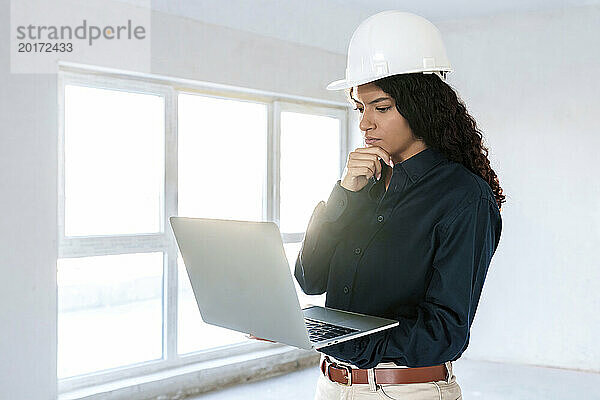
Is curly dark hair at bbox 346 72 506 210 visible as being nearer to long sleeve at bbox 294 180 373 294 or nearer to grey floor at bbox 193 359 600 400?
long sleeve at bbox 294 180 373 294

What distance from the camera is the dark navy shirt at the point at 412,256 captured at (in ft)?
4.33

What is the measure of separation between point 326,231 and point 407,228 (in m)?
0.27

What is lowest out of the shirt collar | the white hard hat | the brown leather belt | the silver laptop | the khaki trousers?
the khaki trousers

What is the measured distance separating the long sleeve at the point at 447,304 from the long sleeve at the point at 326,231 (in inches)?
12.0

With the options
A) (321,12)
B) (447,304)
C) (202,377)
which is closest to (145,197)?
(202,377)

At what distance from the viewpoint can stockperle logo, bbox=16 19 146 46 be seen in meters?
3.07

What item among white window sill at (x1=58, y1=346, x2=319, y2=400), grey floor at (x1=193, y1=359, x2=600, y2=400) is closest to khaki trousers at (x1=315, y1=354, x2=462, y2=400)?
white window sill at (x1=58, y1=346, x2=319, y2=400)

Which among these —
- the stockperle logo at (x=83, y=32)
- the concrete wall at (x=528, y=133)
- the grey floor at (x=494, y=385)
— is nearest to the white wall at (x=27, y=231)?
the stockperle logo at (x=83, y=32)

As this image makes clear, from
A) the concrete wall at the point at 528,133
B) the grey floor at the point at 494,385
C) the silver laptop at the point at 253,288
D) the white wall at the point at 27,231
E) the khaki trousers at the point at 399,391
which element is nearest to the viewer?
the silver laptop at the point at 253,288

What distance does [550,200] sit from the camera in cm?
444

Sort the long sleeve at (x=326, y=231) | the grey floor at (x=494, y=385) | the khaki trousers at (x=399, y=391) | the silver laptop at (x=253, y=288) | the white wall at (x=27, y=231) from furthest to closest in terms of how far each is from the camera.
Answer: the grey floor at (x=494, y=385), the white wall at (x=27, y=231), the long sleeve at (x=326, y=231), the khaki trousers at (x=399, y=391), the silver laptop at (x=253, y=288)

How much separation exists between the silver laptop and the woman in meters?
0.09

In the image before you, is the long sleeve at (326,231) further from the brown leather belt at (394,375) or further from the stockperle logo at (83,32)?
the stockperle logo at (83,32)

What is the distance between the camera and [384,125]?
1.49 metres
